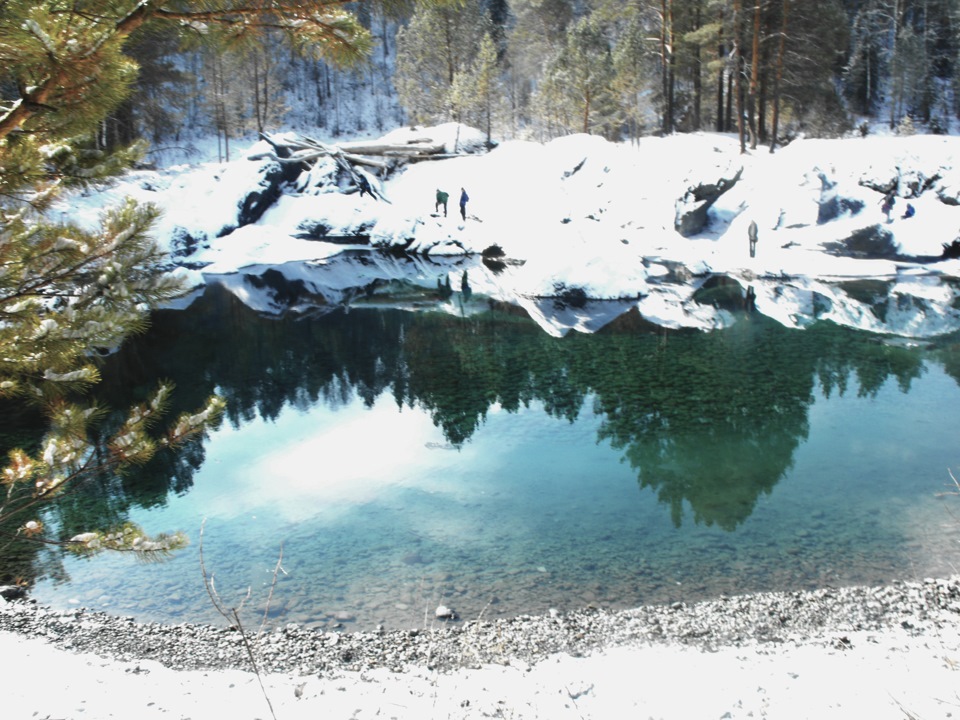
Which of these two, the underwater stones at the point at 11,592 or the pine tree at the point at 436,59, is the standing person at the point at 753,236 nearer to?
the pine tree at the point at 436,59

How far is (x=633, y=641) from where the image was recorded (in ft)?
21.6

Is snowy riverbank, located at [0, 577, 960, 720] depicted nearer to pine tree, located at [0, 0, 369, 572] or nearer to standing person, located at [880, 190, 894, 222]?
pine tree, located at [0, 0, 369, 572]

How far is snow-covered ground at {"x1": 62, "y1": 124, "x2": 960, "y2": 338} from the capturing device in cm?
2403

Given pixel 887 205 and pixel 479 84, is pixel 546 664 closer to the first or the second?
pixel 887 205

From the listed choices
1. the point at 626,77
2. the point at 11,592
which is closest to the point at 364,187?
the point at 626,77

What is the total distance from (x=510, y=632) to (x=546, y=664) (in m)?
0.77

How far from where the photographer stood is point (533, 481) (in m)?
10.5

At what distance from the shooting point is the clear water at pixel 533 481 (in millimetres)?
7828

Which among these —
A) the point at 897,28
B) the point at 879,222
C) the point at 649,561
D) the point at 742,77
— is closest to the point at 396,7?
the point at 649,561

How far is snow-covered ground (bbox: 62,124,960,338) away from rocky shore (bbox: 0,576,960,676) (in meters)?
13.2

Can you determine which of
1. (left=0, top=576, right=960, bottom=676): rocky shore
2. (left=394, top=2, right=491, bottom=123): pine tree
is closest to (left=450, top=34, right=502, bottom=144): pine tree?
(left=394, top=2, right=491, bottom=123): pine tree

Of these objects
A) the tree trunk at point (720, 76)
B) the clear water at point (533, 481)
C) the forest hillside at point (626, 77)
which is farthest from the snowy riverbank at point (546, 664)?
the tree trunk at point (720, 76)

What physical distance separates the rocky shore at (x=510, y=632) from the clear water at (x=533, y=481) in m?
0.33

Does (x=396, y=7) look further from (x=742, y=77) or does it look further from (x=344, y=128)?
(x=344, y=128)
